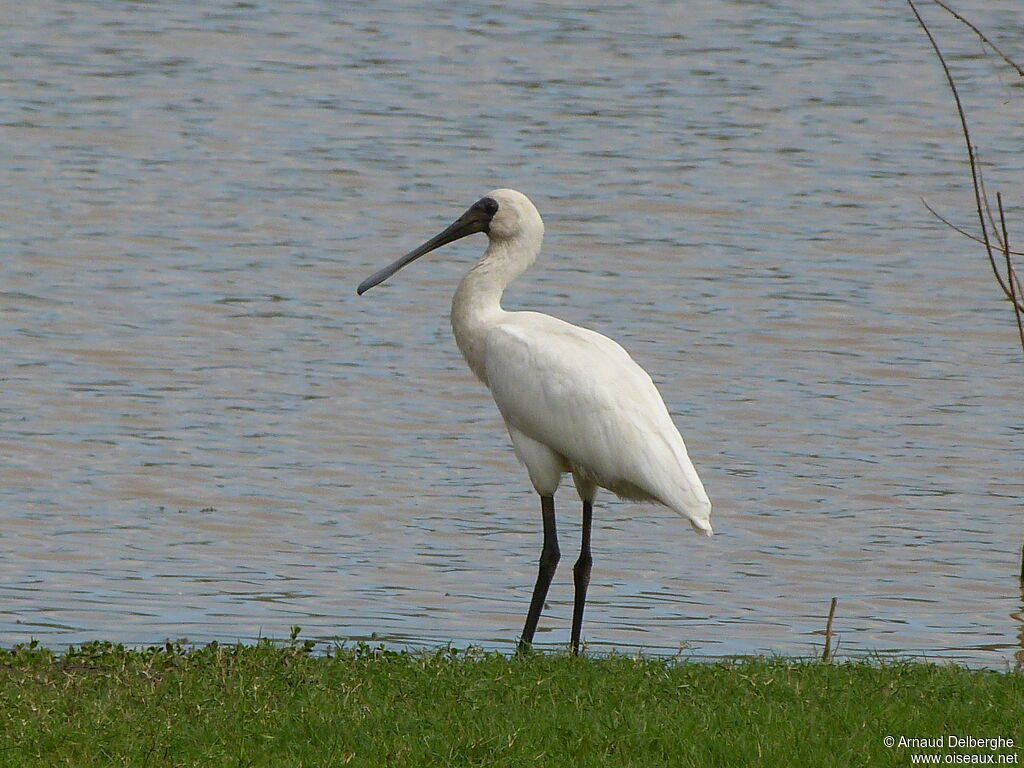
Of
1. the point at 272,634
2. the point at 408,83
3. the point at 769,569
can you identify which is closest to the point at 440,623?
the point at 272,634

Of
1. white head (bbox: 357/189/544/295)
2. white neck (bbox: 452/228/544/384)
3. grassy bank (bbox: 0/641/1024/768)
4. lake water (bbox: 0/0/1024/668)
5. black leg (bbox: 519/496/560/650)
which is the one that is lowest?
lake water (bbox: 0/0/1024/668)

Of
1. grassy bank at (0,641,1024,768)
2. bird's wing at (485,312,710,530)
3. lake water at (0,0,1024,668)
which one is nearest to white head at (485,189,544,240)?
bird's wing at (485,312,710,530)

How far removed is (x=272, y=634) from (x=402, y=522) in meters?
2.44

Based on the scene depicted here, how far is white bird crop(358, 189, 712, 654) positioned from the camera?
8453mm

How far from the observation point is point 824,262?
736 inches

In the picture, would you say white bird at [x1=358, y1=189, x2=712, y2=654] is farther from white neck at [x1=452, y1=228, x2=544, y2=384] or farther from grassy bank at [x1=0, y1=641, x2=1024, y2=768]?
grassy bank at [x1=0, y1=641, x2=1024, y2=768]

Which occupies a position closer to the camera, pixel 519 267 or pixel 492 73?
pixel 519 267

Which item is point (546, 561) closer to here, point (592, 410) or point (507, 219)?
point (592, 410)

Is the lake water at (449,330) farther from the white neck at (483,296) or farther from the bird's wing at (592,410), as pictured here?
the white neck at (483,296)

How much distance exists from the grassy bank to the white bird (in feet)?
3.29

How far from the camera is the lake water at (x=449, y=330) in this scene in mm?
10578

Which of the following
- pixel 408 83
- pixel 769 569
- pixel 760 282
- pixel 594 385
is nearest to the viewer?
pixel 594 385

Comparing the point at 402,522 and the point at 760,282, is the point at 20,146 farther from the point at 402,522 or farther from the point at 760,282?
the point at 402,522

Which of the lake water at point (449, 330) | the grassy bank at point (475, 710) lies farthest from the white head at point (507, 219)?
the grassy bank at point (475, 710)
